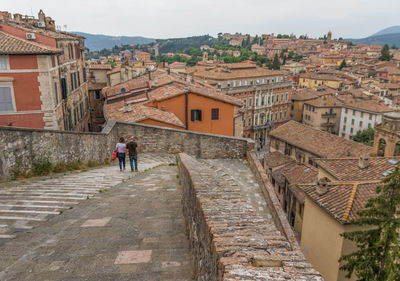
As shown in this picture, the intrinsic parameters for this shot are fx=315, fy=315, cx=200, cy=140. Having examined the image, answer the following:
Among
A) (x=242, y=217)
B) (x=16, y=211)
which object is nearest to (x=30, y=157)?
(x=16, y=211)

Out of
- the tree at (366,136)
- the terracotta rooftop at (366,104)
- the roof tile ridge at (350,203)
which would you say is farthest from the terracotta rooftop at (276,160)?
the terracotta rooftop at (366,104)

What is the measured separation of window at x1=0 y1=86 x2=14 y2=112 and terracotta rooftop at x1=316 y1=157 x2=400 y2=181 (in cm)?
2040

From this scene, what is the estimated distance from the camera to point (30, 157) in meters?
11.8

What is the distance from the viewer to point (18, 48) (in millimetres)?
17281

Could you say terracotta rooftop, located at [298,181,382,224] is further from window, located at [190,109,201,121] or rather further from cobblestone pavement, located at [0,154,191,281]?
window, located at [190,109,201,121]

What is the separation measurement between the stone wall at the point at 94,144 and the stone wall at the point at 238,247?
29.2 feet

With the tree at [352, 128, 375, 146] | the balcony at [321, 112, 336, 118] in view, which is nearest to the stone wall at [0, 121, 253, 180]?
the tree at [352, 128, 375, 146]

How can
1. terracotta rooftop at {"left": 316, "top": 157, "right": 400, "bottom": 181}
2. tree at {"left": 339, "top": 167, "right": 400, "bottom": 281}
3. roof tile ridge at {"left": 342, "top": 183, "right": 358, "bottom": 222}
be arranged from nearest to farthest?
1. tree at {"left": 339, "top": 167, "right": 400, "bottom": 281}
2. roof tile ridge at {"left": 342, "top": 183, "right": 358, "bottom": 222}
3. terracotta rooftop at {"left": 316, "top": 157, "right": 400, "bottom": 181}

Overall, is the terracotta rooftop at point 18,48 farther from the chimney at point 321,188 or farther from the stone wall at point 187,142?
the chimney at point 321,188

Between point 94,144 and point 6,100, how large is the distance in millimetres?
6640

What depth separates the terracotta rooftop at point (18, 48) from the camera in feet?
55.6

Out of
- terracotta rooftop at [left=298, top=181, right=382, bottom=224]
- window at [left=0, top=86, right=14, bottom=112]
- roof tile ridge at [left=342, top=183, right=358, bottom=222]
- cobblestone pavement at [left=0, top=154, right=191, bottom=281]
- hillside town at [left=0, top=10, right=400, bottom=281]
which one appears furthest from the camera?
window at [left=0, top=86, right=14, bottom=112]

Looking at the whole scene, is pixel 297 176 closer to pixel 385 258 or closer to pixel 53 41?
pixel 385 258

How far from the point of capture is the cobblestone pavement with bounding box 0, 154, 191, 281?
5254 mm
